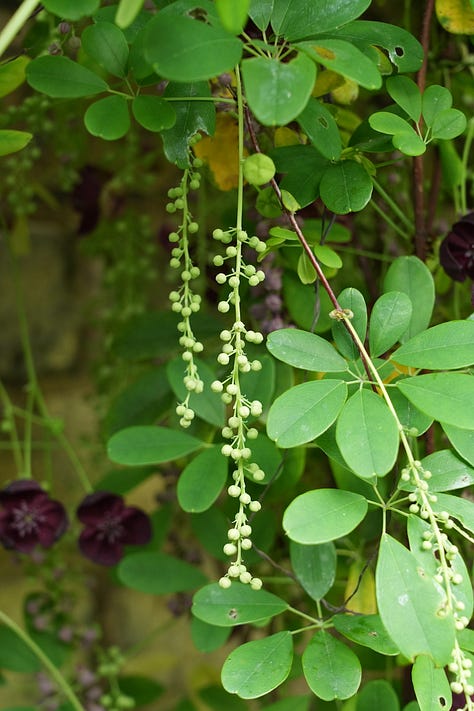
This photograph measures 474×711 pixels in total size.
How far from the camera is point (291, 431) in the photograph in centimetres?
52

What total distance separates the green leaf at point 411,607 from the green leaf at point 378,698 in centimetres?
27

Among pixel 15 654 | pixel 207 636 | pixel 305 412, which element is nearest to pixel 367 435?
pixel 305 412

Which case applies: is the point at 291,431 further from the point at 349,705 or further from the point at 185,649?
the point at 185,649

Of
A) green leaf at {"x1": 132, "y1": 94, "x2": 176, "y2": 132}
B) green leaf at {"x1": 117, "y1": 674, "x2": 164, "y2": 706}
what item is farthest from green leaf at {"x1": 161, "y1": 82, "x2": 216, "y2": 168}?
green leaf at {"x1": 117, "y1": 674, "x2": 164, "y2": 706}

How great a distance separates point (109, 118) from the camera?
0.58 m

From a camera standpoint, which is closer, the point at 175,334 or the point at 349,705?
the point at 349,705

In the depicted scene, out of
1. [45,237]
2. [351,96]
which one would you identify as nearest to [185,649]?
[45,237]

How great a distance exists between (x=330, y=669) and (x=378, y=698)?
159 millimetres

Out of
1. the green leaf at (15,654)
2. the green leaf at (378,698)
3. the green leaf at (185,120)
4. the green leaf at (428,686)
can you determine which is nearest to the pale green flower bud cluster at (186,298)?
the green leaf at (185,120)

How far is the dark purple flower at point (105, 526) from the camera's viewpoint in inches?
35.9

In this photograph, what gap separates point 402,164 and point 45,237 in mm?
626

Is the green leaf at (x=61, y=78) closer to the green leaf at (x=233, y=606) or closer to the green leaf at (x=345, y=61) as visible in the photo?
the green leaf at (x=345, y=61)

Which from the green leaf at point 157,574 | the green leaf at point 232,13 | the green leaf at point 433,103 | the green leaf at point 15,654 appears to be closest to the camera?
the green leaf at point 232,13

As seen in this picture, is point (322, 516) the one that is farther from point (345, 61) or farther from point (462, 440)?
point (345, 61)
